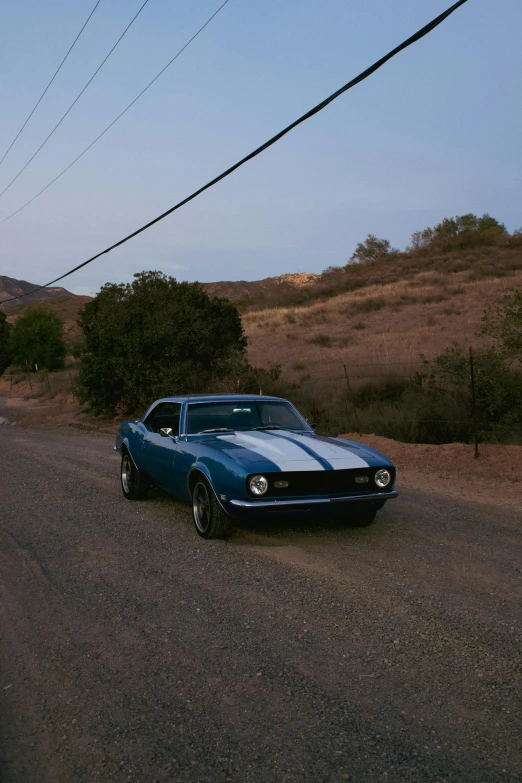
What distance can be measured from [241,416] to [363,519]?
182cm

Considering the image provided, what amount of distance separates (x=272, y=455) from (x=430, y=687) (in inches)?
123

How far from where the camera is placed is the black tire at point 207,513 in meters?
6.57

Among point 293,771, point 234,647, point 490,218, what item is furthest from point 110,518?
point 490,218

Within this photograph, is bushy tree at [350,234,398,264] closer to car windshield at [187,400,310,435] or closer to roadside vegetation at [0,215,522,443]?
roadside vegetation at [0,215,522,443]

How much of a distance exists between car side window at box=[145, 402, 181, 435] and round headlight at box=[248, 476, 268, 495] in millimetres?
1874

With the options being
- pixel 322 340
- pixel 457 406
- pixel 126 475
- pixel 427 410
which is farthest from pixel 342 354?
pixel 126 475

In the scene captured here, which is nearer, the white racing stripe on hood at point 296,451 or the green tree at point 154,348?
the white racing stripe on hood at point 296,451

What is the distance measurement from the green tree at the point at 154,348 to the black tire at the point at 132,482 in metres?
11.4

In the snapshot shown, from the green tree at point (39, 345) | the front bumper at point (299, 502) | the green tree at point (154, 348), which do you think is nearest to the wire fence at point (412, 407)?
the green tree at point (154, 348)

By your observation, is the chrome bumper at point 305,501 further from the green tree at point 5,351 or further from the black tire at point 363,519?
the green tree at point 5,351

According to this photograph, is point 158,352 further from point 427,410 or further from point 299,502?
point 299,502

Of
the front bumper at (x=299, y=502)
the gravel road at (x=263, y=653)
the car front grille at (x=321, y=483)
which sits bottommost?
the gravel road at (x=263, y=653)

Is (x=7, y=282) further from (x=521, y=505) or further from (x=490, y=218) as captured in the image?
(x=521, y=505)

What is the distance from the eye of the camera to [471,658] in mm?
3965
